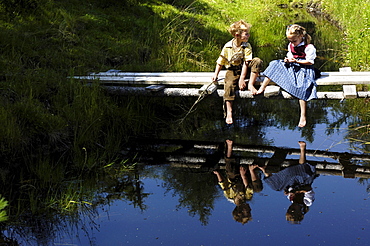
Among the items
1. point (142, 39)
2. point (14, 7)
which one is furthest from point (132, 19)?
point (14, 7)

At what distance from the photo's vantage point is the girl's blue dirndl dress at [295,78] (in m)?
6.37

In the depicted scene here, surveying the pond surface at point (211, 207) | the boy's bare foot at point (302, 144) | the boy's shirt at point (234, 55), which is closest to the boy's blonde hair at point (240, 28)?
the boy's shirt at point (234, 55)

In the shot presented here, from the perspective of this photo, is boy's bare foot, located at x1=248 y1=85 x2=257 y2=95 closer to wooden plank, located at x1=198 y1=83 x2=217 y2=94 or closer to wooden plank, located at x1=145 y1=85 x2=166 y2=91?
wooden plank, located at x1=198 y1=83 x2=217 y2=94

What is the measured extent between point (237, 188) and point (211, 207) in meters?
0.53

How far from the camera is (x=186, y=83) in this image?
6973 millimetres

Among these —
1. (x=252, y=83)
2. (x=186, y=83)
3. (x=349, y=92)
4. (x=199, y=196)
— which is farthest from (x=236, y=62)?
(x=199, y=196)

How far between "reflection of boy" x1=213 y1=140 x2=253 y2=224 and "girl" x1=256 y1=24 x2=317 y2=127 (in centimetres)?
120

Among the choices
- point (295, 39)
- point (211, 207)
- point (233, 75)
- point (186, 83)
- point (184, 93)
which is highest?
point (295, 39)

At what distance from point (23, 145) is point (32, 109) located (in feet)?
1.70

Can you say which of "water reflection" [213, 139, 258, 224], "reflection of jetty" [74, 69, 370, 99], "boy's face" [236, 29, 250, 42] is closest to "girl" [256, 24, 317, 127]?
"reflection of jetty" [74, 69, 370, 99]

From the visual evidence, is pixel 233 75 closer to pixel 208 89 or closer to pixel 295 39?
pixel 208 89

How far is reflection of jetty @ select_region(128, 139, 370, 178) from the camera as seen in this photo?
5.49 m

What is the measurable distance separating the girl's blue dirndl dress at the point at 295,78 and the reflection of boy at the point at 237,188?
3.98 ft

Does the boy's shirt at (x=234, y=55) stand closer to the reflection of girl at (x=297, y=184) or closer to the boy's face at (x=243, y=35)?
the boy's face at (x=243, y=35)
